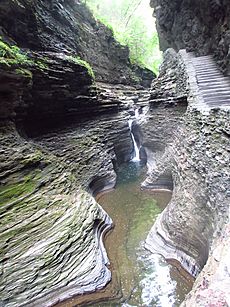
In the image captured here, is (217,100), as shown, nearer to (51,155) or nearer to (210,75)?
(210,75)

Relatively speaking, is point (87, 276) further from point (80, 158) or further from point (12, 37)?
point (12, 37)

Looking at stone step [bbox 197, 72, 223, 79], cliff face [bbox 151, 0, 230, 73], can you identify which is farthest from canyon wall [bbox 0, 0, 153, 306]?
cliff face [bbox 151, 0, 230, 73]

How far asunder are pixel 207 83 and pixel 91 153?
6796 mm

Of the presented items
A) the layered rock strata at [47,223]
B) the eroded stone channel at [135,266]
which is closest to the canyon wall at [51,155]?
the layered rock strata at [47,223]

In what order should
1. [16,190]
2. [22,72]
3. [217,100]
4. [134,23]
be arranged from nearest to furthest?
[16,190]
[22,72]
[217,100]
[134,23]

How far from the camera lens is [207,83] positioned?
38.5ft

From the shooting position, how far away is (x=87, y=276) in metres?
5.99

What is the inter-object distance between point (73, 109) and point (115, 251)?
7.31m

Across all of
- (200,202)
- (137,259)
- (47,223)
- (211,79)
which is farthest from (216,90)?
(47,223)

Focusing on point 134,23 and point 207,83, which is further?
point 134,23

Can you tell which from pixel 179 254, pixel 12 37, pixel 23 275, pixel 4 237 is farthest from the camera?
pixel 12 37

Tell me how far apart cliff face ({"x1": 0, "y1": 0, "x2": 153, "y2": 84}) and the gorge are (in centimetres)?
8

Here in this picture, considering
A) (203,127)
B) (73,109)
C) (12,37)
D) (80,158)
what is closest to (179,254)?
(203,127)

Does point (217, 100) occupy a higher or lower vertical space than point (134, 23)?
lower
